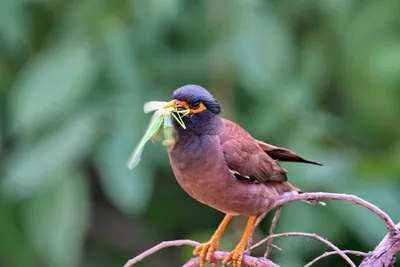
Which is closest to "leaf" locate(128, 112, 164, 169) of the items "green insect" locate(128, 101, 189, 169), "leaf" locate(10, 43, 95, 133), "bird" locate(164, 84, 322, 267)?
"green insect" locate(128, 101, 189, 169)

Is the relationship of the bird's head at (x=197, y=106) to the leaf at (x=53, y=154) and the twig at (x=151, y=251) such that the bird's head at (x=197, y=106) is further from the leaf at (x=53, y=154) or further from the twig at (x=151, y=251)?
the leaf at (x=53, y=154)

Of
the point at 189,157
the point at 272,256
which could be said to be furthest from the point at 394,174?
the point at 189,157

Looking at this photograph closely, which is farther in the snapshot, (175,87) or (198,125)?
(175,87)

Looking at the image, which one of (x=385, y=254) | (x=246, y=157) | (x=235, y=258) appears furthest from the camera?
(x=246, y=157)

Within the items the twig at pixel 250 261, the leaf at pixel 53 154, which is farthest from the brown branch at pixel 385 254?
the leaf at pixel 53 154

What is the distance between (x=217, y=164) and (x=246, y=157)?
13 centimetres

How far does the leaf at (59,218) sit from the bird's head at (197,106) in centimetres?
121

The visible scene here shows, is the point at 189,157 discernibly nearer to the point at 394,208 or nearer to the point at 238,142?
the point at 238,142

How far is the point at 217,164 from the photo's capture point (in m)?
2.71

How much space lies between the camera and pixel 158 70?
4.02 m

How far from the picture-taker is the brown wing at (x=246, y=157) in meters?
2.78

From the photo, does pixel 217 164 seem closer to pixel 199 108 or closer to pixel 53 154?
pixel 199 108

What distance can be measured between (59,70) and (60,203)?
61cm

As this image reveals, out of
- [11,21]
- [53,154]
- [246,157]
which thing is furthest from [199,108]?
[11,21]
